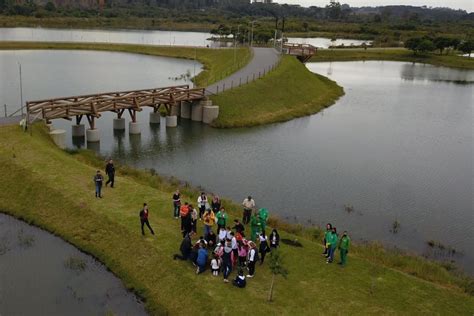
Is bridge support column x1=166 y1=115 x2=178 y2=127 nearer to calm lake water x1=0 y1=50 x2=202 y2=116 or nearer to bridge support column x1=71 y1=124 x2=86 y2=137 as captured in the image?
bridge support column x1=71 y1=124 x2=86 y2=137

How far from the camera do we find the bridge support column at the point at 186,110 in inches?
2224

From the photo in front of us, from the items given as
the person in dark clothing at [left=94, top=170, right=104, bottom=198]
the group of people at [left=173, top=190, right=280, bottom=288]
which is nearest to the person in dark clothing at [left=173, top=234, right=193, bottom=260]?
the group of people at [left=173, top=190, right=280, bottom=288]

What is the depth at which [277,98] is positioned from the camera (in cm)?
6550

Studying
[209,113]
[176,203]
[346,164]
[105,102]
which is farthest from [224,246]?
[209,113]

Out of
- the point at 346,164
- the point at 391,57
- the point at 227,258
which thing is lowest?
the point at 346,164

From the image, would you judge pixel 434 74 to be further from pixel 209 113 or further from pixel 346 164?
pixel 346 164

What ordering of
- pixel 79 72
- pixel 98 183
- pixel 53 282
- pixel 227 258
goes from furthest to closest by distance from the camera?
1. pixel 79 72
2. pixel 98 183
3. pixel 53 282
4. pixel 227 258

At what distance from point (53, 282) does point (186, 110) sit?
37186 mm

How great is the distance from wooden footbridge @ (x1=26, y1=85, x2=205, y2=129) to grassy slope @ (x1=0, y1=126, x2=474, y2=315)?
1060cm

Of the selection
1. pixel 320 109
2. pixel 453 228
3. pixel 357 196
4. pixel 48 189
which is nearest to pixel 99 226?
pixel 48 189

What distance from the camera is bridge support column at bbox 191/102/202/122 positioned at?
183ft

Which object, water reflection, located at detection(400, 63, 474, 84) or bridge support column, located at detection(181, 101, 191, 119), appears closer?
bridge support column, located at detection(181, 101, 191, 119)

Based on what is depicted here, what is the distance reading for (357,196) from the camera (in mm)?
34562

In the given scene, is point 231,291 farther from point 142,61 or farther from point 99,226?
point 142,61
